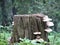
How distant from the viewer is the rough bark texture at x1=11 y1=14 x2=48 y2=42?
12.9 ft

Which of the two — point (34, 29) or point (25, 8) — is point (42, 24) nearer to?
point (34, 29)

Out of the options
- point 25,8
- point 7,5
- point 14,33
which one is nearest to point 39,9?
point 25,8

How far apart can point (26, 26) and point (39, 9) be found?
1542 centimetres

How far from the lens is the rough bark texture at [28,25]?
12.9ft

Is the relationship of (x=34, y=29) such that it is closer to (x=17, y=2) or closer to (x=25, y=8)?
(x=17, y=2)

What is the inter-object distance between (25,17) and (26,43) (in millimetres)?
1031

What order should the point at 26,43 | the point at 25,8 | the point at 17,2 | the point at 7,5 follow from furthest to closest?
the point at 25,8 < the point at 7,5 < the point at 17,2 < the point at 26,43

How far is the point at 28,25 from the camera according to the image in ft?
13.0

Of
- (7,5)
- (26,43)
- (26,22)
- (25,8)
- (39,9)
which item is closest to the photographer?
(26,43)

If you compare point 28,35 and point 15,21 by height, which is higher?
point 15,21

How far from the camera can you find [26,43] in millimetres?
3008

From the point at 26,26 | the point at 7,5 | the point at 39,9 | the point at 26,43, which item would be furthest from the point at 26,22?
the point at 39,9

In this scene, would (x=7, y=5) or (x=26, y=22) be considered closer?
(x=26, y=22)

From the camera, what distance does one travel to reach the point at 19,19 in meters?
3.96
